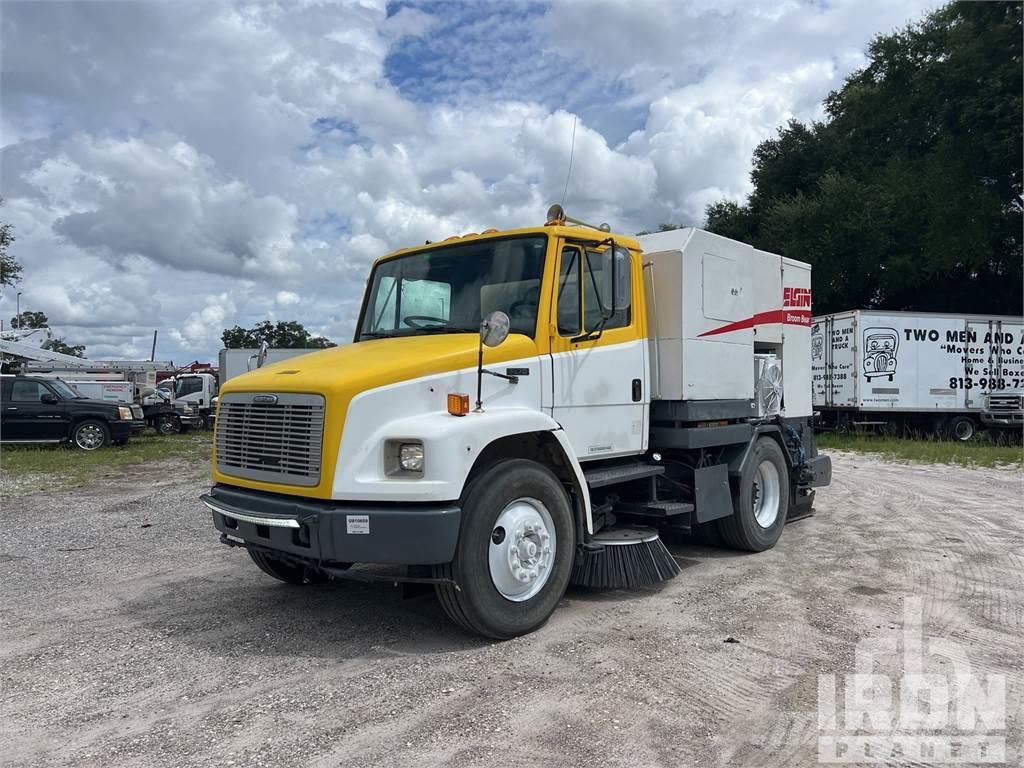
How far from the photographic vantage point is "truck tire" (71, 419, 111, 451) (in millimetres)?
18406

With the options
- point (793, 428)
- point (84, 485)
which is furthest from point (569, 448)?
point (84, 485)

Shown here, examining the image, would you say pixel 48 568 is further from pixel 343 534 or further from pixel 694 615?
pixel 694 615

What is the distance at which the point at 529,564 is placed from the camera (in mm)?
4875

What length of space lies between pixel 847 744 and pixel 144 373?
3272 cm

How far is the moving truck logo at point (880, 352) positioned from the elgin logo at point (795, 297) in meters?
Result: 11.2

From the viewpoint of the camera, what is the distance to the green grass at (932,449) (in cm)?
1483

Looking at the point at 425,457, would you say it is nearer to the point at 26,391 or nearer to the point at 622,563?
the point at 622,563

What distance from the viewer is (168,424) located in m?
24.3

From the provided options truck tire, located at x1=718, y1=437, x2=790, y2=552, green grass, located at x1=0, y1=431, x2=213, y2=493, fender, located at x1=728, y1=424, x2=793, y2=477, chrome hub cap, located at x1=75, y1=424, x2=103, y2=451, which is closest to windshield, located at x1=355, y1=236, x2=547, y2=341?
fender, located at x1=728, y1=424, x2=793, y2=477

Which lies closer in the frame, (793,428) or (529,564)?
(529,564)

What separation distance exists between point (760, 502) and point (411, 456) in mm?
4427

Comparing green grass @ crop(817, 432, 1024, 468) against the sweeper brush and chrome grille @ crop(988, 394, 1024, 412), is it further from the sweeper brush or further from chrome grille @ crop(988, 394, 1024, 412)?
the sweeper brush

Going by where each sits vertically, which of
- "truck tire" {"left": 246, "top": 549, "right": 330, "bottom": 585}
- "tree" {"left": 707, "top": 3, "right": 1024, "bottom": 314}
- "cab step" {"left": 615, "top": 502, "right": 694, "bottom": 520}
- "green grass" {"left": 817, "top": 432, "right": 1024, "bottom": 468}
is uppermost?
"tree" {"left": 707, "top": 3, "right": 1024, "bottom": 314}

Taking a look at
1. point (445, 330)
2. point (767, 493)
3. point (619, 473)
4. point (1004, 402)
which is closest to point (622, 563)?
point (619, 473)
